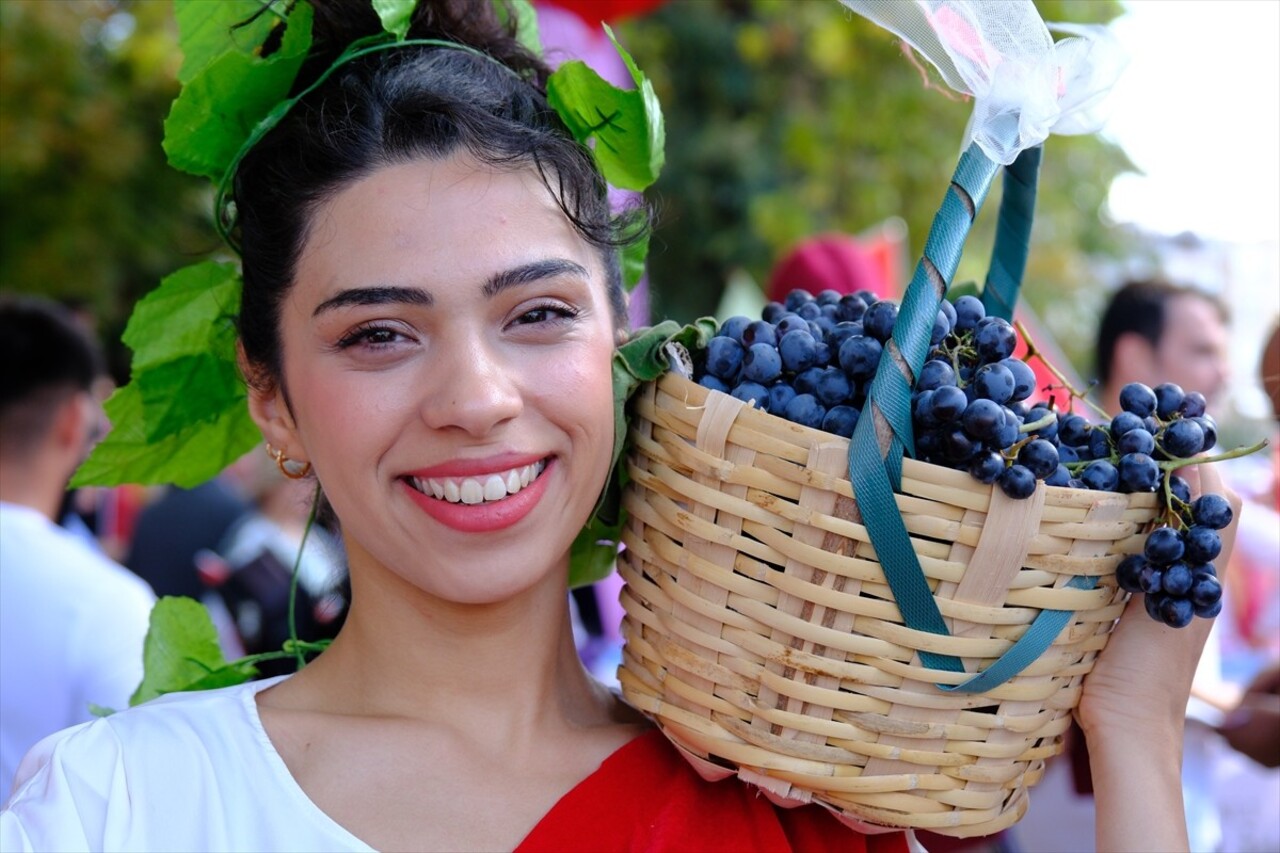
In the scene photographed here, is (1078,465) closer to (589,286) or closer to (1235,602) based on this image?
(589,286)

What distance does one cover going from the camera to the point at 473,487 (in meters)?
1.41

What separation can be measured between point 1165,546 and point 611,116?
2.77ft

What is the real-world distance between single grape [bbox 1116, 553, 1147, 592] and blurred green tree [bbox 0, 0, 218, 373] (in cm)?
504

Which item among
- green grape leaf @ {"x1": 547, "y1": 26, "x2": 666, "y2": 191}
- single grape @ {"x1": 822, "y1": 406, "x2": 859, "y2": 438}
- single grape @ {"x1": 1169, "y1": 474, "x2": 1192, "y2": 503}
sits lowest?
single grape @ {"x1": 1169, "y1": 474, "x2": 1192, "y2": 503}

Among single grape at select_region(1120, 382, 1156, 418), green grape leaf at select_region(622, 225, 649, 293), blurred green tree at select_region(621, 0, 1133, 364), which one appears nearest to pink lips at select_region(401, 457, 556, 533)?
green grape leaf at select_region(622, 225, 649, 293)

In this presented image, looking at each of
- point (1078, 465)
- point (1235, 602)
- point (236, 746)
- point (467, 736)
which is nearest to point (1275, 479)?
point (1235, 602)

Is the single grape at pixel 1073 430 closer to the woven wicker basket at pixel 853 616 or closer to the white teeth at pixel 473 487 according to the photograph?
the woven wicker basket at pixel 853 616

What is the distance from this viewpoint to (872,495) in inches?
48.5

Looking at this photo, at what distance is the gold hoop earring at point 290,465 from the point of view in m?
1.62

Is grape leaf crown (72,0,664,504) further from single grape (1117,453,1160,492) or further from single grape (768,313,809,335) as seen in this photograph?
single grape (1117,453,1160,492)

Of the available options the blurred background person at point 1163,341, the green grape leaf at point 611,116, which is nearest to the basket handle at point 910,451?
the green grape leaf at point 611,116

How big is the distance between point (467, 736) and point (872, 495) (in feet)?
2.09

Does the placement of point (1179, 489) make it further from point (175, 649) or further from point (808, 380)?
point (175, 649)

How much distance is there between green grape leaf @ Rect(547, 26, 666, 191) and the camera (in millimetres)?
1571
